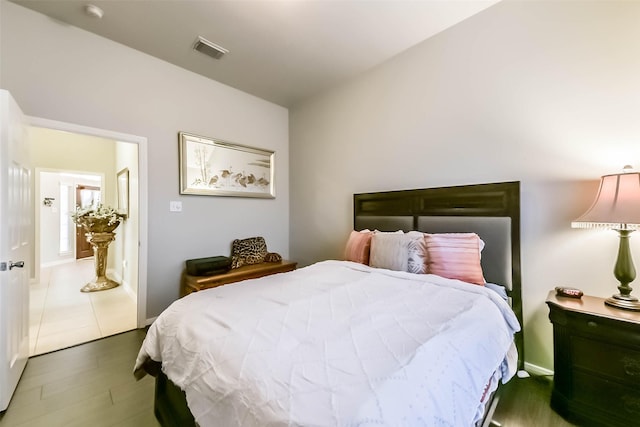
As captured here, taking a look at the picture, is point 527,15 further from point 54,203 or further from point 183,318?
point 54,203

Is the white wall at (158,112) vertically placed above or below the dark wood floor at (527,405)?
above

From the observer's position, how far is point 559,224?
1833 millimetres

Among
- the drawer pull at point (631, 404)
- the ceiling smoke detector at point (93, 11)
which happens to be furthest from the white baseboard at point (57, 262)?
the drawer pull at point (631, 404)

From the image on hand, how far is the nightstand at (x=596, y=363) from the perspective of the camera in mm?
1308

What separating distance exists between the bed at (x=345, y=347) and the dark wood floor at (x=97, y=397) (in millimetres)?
213

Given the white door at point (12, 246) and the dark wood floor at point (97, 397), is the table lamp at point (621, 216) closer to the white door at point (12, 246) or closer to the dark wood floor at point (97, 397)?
the dark wood floor at point (97, 397)

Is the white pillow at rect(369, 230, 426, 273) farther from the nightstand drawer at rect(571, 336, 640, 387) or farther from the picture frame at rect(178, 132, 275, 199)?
the picture frame at rect(178, 132, 275, 199)

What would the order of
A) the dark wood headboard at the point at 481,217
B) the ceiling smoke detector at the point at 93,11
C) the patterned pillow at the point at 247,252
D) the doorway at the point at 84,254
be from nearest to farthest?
the dark wood headboard at the point at 481,217 → the ceiling smoke detector at the point at 93,11 → the doorway at the point at 84,254 → the patterned pillow at the point at 247,252

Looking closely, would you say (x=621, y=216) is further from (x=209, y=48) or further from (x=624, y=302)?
(x=209, y=48)

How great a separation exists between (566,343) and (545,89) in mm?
1765

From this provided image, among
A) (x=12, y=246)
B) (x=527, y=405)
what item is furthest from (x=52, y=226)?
(x=527, y=405)

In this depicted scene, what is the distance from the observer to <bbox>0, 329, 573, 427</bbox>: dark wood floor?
1.49m

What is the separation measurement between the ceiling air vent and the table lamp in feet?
10.9

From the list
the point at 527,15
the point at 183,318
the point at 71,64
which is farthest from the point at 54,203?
the point at 527,15
